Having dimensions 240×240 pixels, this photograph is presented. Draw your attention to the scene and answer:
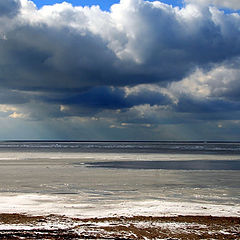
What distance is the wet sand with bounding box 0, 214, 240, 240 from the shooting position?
11594 mm

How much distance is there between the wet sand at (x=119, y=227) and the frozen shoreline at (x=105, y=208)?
889mm

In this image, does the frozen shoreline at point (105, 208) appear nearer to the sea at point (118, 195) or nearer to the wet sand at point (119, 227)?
the sea at point (118, 195)

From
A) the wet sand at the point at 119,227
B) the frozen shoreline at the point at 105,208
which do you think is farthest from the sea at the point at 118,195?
the wet sand at the point at 119,227

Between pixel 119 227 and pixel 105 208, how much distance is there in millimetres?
3785

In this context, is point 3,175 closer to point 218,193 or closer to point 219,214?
point 218,193

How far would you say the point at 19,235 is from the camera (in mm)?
11500

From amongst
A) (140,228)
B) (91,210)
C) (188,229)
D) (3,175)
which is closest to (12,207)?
(91,210)

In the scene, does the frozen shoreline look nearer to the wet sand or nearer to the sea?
the sea

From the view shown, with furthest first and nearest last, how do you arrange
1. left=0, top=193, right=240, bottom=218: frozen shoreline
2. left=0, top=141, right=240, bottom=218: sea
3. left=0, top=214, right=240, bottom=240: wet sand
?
left=0, top=141, right=240, bottom=218: sea
left=0, top=193, right=240, bottom=218: frozen shoreline
left=0, top=214, right=240, bottom=240: wet sand

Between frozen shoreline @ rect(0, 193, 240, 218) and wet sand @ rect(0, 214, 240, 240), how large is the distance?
35.0 inches

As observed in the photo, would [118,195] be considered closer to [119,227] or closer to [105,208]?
[105,208]

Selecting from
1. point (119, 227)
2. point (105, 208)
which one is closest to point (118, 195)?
point (105, 208)

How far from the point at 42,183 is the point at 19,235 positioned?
13944 millimetres

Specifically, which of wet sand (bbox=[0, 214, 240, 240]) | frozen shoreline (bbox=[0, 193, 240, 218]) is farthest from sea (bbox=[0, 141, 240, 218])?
wet sand (bbox=[0, 214, 240, 240])
